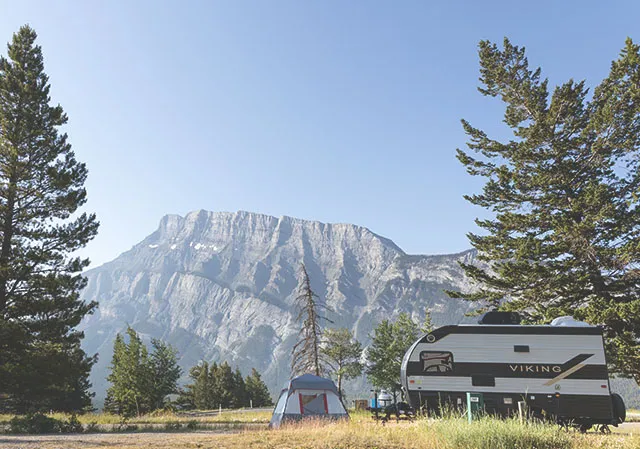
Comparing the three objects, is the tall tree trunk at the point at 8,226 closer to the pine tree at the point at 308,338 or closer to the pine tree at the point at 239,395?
the pine tree at the point at 308,338

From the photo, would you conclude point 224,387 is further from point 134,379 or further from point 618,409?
point 618,409

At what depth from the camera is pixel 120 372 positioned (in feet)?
110

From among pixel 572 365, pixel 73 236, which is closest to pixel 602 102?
pixel 572 365

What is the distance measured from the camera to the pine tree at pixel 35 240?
18.8 m

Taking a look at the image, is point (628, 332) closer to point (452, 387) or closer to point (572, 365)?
point (572, 365)

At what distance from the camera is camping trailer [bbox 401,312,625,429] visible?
13.7 metres

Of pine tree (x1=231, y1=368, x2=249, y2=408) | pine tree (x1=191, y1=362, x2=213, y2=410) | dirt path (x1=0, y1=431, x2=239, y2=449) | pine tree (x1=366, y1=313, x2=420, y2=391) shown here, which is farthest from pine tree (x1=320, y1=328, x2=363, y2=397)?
dirt path (x1=0, y1=431, x2=239, y2=449)

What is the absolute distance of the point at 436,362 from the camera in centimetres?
1463

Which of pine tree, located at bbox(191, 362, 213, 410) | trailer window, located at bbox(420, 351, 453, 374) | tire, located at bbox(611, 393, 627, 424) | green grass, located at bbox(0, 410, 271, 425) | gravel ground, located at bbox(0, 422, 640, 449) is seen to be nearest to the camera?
gravel ground, located at bbox(0, 422, 640, 449)

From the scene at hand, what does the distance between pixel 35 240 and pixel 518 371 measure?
23.5 metres

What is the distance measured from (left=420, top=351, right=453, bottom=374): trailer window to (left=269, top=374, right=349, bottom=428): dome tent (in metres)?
3.98

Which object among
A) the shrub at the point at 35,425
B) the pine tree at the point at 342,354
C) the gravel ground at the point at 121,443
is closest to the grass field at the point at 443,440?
the gravel ground at the point at 121,443

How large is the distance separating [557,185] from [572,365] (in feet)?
37.5

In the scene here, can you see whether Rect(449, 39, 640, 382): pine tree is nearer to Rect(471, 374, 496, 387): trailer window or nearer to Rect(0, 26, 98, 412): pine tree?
Rect(471, 374, 496, 387): trailer window
